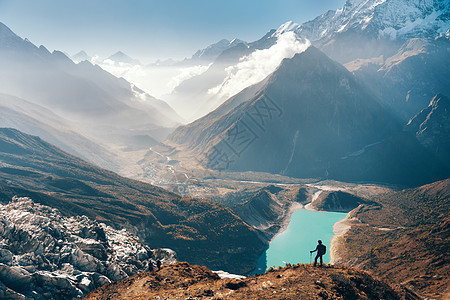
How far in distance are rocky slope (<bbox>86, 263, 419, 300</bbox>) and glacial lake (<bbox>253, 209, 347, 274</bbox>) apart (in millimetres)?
78583

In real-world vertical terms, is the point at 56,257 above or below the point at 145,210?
above

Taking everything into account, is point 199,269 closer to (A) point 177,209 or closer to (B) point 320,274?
(B) point 320,274

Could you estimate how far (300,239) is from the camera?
14962cm

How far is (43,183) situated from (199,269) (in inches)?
4293

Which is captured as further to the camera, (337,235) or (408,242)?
(337,235)

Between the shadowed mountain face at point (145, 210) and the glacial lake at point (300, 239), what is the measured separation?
7263 mm

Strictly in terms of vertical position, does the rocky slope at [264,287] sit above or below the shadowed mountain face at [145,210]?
above

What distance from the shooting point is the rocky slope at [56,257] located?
4216 cm

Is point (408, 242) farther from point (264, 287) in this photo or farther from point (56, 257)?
point (56, 257)

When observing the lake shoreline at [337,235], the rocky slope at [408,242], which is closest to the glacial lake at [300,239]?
the lake shoreline at [337,235]

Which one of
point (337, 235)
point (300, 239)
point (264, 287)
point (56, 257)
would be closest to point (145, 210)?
point (56, 257)

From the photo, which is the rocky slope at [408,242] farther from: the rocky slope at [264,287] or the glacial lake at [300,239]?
the rocky slope at [264,287]

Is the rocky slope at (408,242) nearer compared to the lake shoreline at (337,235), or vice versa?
the rocky slope at (408,242)

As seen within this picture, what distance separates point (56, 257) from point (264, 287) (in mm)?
44046
